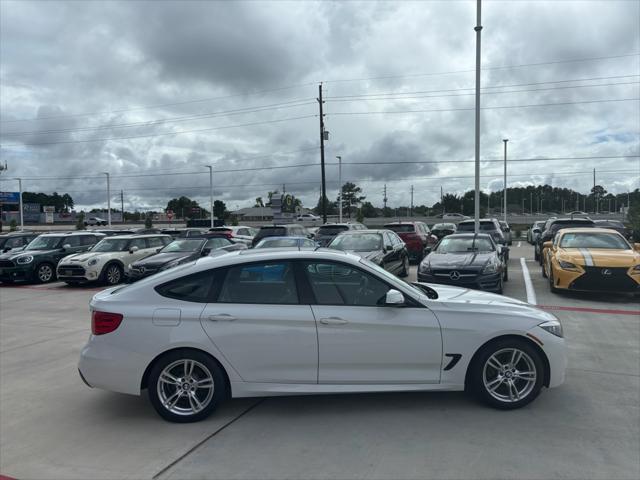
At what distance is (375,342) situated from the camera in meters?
4.17

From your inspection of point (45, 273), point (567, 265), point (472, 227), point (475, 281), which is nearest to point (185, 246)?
point (45, 273)

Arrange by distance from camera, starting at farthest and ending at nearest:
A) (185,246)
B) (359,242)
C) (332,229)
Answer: (332,229), (185,246), (359,242)

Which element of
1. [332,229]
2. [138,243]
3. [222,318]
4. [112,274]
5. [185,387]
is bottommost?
[112,274]

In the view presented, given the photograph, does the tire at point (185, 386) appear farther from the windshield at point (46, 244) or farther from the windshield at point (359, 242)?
the windshield at point (46, 244)

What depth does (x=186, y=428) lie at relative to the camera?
4.10 meters

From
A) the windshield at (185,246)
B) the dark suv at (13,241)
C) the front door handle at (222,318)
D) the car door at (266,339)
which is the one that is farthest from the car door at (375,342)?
the dark suv at (13,241)

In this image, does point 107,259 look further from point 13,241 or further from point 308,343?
point 308,343

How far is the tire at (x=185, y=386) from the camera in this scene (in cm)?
417

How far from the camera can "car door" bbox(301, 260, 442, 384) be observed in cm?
416

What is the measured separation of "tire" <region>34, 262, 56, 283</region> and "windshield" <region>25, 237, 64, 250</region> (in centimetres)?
79

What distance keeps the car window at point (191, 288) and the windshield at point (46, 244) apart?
565 inches

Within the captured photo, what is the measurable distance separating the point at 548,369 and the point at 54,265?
16187 millimetres

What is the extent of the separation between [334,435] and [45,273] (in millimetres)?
15069

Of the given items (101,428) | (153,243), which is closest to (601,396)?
(101,428)
